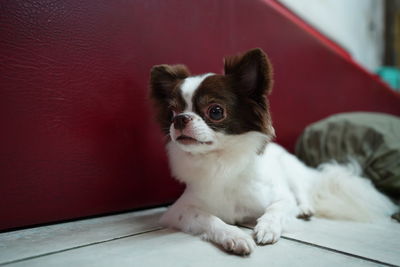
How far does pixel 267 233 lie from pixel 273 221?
103 millimetres

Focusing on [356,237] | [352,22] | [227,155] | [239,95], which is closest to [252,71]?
[239,95]

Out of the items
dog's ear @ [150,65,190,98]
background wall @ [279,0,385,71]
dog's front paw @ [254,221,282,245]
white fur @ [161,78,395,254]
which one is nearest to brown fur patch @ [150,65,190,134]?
dog's ear @ [150,65,190,98]

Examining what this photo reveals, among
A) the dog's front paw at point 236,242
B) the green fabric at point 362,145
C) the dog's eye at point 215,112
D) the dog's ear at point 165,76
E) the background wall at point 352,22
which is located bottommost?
the dog's front paw at point 236,242

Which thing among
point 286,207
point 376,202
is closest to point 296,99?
point 376,202

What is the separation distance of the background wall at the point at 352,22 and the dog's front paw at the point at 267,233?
224cm

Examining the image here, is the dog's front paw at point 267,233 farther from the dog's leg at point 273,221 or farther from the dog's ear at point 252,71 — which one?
the dog's ear at point 252,71

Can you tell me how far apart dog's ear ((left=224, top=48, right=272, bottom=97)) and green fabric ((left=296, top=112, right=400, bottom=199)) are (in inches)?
37.8

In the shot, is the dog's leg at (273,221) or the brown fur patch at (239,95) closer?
the dog's leg at (273,221)

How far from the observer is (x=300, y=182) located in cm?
193

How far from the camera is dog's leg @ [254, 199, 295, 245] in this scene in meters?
1.28

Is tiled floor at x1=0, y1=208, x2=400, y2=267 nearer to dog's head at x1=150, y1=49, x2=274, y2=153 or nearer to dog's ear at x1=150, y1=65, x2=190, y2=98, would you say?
dog's head at x1=150, y1=49, x2=274, y2=153

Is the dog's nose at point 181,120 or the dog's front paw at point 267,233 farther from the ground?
the dog's nose at point 181,120

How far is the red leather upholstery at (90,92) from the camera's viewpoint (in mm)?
1421

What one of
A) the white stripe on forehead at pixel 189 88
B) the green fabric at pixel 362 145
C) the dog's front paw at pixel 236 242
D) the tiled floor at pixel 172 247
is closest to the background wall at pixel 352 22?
the green fabric at pixel 362 145
